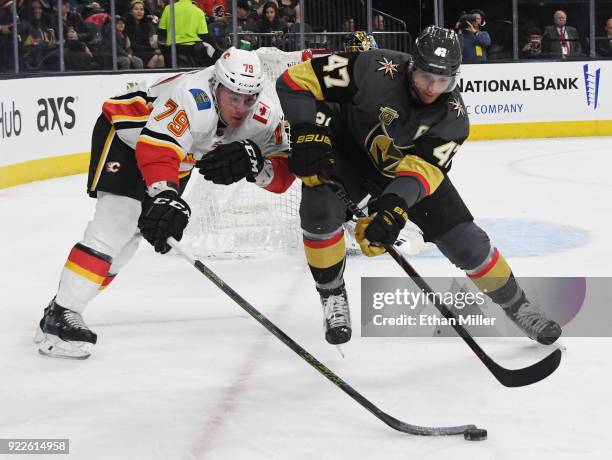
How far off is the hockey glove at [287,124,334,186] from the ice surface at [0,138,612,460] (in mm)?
617

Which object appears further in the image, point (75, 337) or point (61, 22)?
point (61, 22)

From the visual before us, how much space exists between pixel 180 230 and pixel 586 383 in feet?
4.17

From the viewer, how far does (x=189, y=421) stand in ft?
9.43

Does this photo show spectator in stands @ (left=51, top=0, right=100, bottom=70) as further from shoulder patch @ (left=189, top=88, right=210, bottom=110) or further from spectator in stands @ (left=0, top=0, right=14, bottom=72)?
shoulder patch @ (left=189, top=88, right=210, bottom=110)

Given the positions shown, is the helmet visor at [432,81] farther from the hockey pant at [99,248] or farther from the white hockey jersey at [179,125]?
the hockey pant at [99,248]

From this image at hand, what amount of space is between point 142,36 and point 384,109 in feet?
22.2

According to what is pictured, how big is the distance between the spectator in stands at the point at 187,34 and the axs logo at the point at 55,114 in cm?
190

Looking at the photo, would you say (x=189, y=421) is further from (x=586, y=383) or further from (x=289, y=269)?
(x=289, y=269)

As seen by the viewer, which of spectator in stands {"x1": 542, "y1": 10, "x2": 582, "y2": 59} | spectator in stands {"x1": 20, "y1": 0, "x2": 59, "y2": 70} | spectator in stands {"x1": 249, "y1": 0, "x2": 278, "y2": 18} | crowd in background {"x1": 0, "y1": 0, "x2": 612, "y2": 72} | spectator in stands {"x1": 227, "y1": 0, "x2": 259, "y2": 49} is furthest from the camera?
spectator in stands {"x1": 542, "y1": 10, "x2": 582, "y2": 59}

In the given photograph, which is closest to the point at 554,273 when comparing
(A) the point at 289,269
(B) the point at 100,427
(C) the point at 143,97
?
(A) the point at 289,269

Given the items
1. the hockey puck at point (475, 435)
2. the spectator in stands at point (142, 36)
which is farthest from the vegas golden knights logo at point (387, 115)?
the spectator in stands at point (142, 36)

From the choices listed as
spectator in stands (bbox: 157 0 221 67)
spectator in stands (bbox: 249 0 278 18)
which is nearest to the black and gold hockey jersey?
spectator in stands (bbox: 157 0 221 67)

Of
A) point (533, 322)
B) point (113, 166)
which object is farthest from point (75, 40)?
point (533, 322)

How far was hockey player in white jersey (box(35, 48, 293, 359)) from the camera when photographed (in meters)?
3.18
